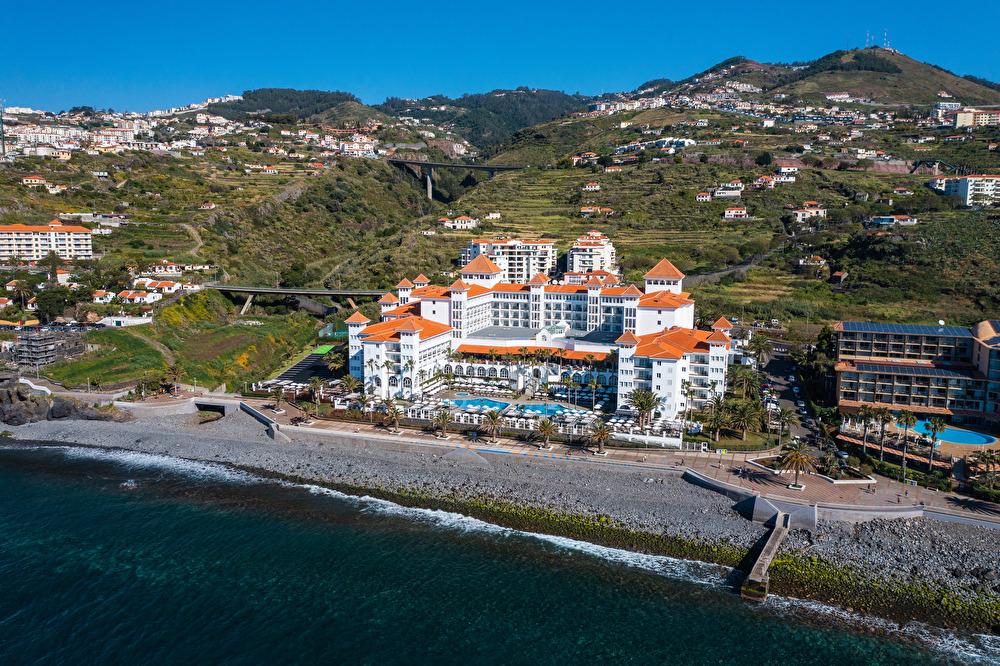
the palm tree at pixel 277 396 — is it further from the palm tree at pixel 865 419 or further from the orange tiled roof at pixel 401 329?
the palm tree at pixel 865 419

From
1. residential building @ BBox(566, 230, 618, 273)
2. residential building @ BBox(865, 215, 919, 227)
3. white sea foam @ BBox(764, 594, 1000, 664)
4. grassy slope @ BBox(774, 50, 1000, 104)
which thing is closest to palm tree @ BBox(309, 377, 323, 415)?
white sea foam @ BBox(764, 594, 1000, 664)

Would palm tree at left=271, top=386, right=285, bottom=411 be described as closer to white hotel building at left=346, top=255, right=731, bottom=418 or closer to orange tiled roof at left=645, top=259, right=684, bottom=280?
white hotel building at left=346, top=255, right=731, bottom=418

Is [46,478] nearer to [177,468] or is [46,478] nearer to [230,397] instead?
[177,468]

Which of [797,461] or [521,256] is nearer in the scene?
[797,461]

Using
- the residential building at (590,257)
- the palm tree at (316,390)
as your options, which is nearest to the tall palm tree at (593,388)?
the palm tree at (316,390)

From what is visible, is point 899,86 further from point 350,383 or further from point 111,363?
point 111,363

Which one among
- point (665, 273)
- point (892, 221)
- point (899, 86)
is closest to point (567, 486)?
point (665, 273)
